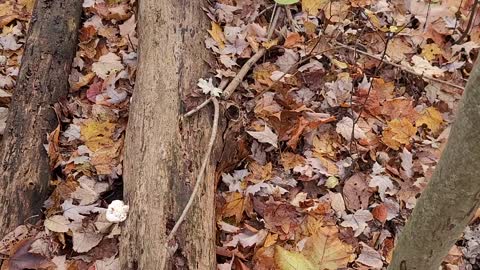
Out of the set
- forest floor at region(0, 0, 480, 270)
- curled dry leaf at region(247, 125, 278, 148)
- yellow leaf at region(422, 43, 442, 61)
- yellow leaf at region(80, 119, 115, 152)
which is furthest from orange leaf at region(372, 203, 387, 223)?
yellow leaf at region(80, 119, 115, 152)

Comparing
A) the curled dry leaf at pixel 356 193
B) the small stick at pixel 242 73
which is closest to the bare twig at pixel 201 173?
the small stick at pixel 242 73

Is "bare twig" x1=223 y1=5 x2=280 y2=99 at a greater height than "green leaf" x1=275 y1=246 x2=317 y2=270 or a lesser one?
greater

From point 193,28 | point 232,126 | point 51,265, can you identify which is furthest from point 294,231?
point 193,28

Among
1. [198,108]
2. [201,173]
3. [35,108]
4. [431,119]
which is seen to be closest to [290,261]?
[201,173]

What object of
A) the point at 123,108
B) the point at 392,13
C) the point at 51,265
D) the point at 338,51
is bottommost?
the point at 51,265

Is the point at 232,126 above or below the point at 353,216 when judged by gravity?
above

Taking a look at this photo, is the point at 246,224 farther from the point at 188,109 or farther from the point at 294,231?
the point at 188,109

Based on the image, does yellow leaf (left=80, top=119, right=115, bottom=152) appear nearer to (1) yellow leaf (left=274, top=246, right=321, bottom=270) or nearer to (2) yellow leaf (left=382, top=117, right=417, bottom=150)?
(1) yellow leaf (left=274, top=246, right=321, bottom=270)

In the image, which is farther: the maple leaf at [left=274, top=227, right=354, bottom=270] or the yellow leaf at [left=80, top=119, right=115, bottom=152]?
the yellow leaf at [left=80, top=119, right=115, bottom=152]

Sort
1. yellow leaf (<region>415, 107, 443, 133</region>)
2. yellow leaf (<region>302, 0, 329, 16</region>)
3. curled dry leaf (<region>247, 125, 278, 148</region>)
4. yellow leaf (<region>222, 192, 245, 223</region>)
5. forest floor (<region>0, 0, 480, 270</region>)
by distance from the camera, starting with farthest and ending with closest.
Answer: yellow leaf (<region>302, 0, 329, 16</region>)
yellow leaf (<region>415, 107, 443, 133</region>)
curled dry leaf (<region>247, 125, 278, 148</region>)
yellow leaf (<region>222, 192, 245, 223</region>)
forest floor (<region>0, 0, 480, 270</region>)
